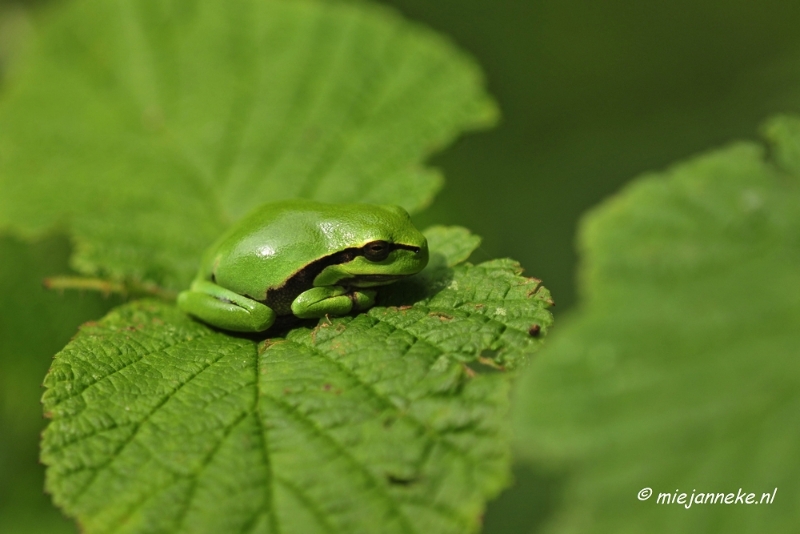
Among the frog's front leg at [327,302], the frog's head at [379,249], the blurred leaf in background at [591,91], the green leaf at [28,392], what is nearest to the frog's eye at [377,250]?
the frog's head at [379,249]

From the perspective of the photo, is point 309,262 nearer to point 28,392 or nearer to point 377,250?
point 377,250

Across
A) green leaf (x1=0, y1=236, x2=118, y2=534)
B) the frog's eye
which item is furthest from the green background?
the frog's eye

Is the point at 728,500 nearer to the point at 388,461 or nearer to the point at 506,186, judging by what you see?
the point at 388,461

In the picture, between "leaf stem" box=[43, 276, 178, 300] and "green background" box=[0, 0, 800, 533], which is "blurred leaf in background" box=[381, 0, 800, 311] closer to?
"green background" box=[0, 0, 800, 533]

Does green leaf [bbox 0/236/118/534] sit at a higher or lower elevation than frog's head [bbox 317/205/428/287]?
lower

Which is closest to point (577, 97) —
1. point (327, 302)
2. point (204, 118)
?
point (204, 118)

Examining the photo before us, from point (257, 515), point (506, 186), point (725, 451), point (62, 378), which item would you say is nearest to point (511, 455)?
point (725, 451)
